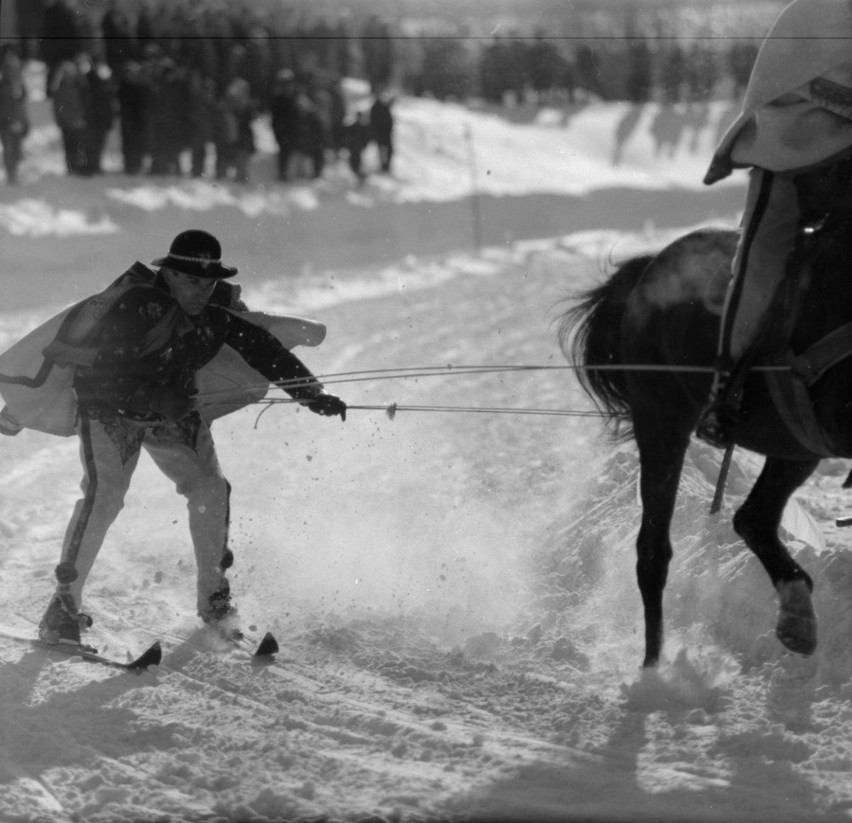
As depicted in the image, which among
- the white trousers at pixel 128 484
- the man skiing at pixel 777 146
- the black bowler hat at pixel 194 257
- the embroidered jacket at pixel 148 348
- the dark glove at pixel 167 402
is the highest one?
the man skiing at pixel 777 146

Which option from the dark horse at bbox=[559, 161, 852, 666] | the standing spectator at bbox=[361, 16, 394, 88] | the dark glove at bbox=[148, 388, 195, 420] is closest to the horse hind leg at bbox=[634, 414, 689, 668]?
A: the dark horse at bbox=[559, 161, 852, 666]

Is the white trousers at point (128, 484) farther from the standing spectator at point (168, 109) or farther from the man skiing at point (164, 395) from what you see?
the standing spectator at point (168, 109)

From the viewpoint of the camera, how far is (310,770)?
5.02 m

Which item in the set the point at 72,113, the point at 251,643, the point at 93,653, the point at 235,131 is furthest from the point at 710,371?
the point at 235,131

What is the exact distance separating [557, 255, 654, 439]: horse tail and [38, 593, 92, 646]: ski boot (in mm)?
2264

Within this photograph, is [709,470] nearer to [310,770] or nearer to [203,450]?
[203,450]

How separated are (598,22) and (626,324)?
47.6ft

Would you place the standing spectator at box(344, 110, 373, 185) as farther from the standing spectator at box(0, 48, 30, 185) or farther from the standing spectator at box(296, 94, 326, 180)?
the standing spectator at box(0, 48, 30, 185)

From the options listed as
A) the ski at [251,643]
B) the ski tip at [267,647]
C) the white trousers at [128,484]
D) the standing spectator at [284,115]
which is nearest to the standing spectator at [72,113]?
the standing spectator at [284,115]

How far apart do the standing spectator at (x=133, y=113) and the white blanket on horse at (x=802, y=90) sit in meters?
12.9

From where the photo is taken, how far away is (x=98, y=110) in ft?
58.0

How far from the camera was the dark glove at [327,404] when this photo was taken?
21.4 ft

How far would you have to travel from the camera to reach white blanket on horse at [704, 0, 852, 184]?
5.25 m

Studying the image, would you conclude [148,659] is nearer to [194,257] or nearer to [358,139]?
[194,257]
